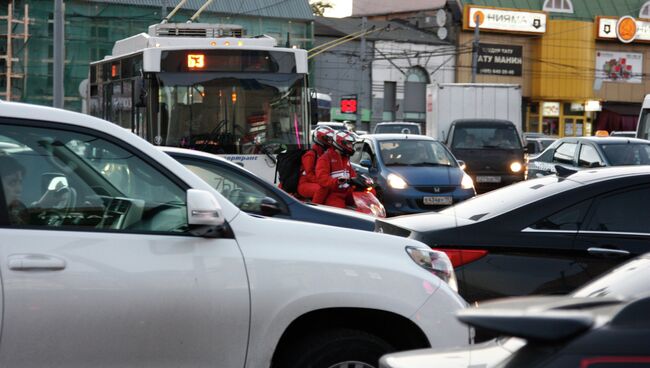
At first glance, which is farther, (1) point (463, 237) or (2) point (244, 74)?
(2) point (244, 74)

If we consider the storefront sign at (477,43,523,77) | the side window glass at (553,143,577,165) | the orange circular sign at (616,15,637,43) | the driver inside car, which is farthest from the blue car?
the orange circular sign at (616,15,637,43)

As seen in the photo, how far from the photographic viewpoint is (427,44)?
59.8 m

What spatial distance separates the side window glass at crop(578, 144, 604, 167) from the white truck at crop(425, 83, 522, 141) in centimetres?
1253

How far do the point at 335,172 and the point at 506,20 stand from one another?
170 feet

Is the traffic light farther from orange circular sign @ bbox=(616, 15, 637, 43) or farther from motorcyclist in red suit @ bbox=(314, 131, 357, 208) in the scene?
motorcyclist in red suit @ bbox=(314, 131, 357, 208)

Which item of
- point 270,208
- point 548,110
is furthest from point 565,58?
point 270,208

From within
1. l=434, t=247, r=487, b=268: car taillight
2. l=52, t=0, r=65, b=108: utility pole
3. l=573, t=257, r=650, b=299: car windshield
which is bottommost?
l=434, t=247, r=487, b=268: car taillight

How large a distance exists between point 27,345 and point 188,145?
32.7 ft

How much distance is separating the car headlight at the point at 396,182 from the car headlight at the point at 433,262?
1200cm

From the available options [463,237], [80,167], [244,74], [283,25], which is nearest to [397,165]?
[244,74]

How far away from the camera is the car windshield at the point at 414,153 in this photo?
18375 millimetres

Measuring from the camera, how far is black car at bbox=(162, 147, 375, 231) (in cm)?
833

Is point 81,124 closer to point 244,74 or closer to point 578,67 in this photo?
point 244,74

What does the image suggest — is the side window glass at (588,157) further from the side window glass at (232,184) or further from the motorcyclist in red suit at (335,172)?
the side window glass at (232,184)
